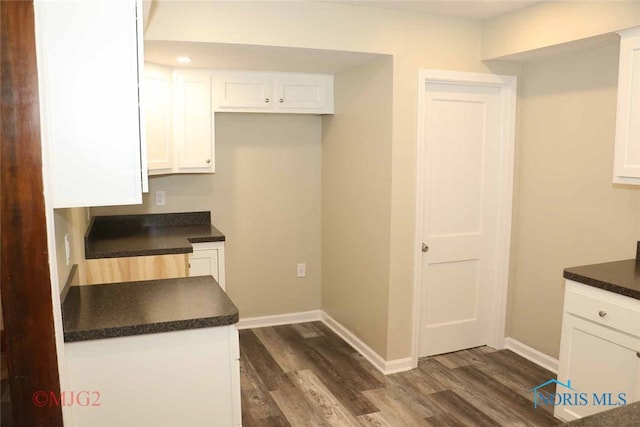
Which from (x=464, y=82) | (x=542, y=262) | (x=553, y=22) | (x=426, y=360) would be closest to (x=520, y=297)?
(x=542, y=262)

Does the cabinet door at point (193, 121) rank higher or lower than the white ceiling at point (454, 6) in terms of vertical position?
lower

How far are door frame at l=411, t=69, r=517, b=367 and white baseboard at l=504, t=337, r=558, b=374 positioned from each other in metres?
0.06

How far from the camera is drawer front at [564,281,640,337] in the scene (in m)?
2.33

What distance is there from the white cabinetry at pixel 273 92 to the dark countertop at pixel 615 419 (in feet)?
10.4

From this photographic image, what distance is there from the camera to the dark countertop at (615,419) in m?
1.18

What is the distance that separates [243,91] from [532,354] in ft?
9.45

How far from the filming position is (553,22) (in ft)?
9.71

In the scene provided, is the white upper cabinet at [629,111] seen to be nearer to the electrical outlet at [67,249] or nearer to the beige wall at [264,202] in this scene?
the beige wall at [264,202]

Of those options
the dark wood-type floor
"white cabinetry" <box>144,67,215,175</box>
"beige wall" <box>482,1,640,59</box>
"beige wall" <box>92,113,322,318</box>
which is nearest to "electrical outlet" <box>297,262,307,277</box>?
"beige wall" <box>92,113,322,318</box>

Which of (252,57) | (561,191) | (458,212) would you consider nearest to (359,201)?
(458,212)

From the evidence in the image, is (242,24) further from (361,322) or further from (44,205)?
(361,322)

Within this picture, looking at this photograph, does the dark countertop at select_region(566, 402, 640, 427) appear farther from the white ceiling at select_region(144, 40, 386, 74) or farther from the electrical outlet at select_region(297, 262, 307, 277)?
the electrical outlet at select_region(297, 262, 307, 277)
